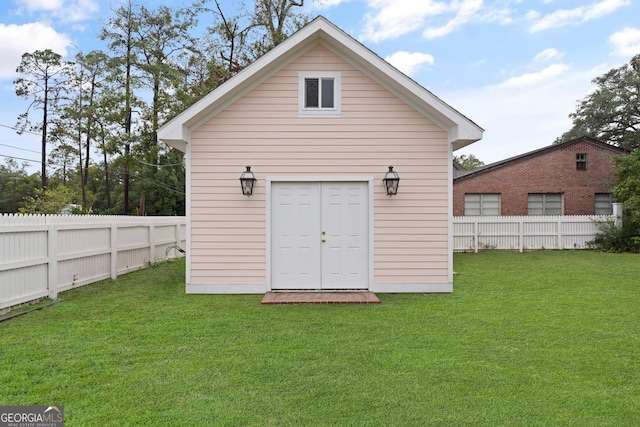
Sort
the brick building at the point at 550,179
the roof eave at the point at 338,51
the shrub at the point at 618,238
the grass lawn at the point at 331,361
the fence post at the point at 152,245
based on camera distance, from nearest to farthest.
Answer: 1. the grass lawn at the point at 331,361
2. the roof eave at the point at 338,51
3. the fence post at the point at 152,245
4. the shrub at the point at 618,238
5. the brick building at the point at 550,179

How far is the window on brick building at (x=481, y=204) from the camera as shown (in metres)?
20.1

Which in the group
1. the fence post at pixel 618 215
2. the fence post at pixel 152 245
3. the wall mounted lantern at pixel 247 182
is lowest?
the fence post at pixel 152 245

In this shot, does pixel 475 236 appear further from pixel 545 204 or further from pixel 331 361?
pixel 331 361

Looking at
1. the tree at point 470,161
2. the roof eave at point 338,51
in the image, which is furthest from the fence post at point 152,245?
the tree at point 470,161

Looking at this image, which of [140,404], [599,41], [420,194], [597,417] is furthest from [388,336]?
[599,41]

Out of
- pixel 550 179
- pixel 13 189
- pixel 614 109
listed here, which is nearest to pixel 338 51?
pixel 550 179

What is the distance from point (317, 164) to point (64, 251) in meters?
5.08

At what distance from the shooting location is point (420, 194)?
27.0 ft

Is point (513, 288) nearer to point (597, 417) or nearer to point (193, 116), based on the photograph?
point (597, 417)

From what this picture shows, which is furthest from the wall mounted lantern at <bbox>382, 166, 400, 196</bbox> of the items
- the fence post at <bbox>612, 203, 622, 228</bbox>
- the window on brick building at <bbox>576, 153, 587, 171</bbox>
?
the window on brick building at <bbox>576, 153, 587, 171</bbox>

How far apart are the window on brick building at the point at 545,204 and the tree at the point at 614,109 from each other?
14.8 metres

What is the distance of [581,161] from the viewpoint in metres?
19.9

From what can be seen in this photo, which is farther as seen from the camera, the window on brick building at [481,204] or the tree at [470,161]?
the tree at [470,161]

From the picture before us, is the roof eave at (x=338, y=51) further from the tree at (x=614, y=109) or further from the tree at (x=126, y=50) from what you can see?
the tree at (x=614, y=109)
